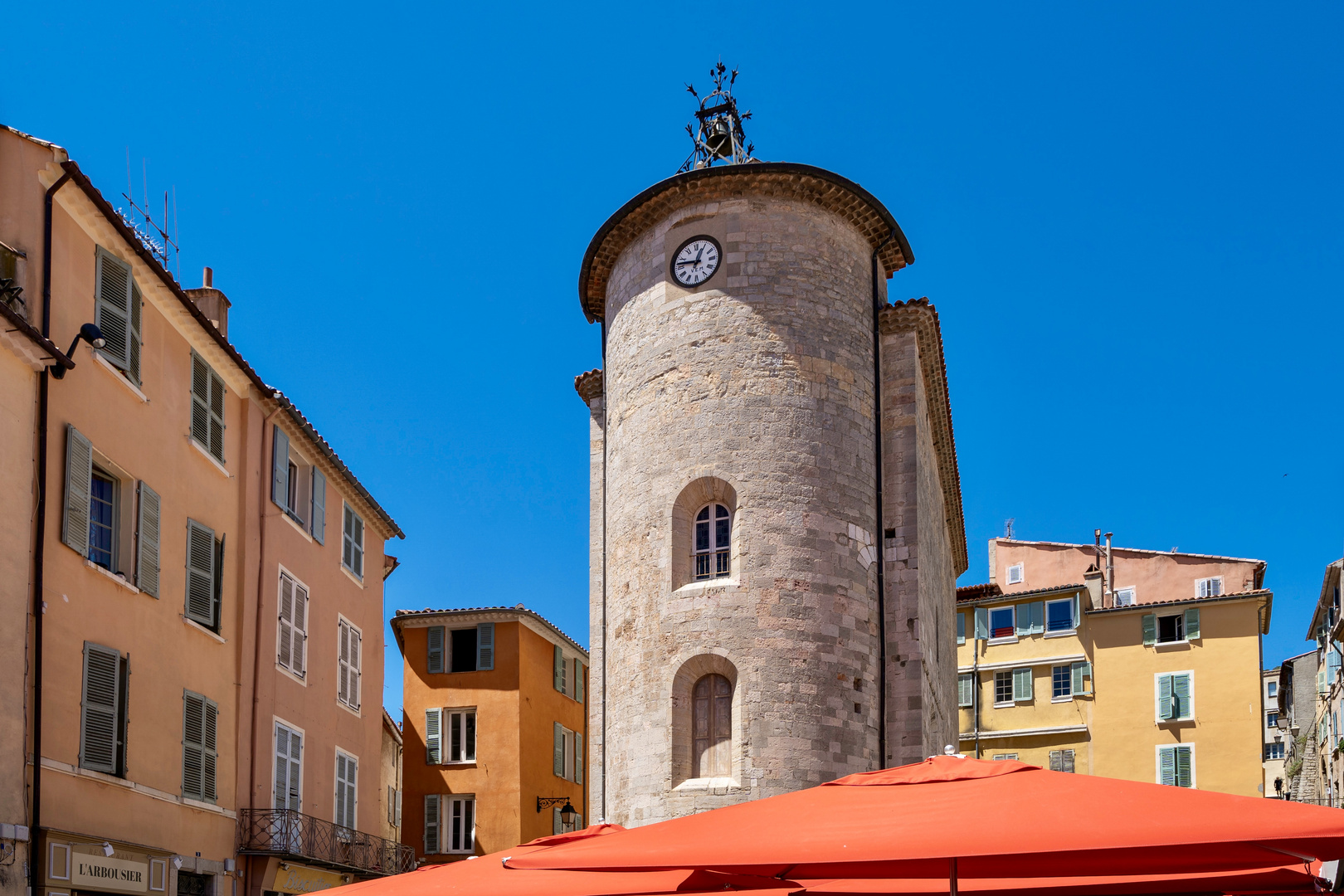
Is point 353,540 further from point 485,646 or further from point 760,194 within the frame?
point 485,646

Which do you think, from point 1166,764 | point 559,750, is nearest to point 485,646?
point 559,750

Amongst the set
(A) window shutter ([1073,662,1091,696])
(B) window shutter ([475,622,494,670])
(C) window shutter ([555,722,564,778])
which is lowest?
(C) window shutter ([555,722,564,778])

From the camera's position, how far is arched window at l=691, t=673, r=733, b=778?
18516 millimetres

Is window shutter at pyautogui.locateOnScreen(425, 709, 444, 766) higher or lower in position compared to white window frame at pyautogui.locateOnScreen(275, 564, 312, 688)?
lower

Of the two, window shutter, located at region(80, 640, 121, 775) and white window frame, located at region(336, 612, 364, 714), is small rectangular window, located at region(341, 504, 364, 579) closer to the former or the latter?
white window frame, located at region(336, 612, 364, 714)

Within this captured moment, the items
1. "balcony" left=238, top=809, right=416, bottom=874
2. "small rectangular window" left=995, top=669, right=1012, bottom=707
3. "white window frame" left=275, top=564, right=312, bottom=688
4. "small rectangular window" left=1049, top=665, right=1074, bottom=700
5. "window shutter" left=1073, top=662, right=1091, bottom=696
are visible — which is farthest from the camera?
"small rectangular window" left=995, top=669, right=1012, bottom=707

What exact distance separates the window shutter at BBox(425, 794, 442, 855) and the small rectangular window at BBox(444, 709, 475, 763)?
3.53ft

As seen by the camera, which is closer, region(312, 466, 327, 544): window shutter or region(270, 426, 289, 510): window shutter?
region(270, 426, 289, 510): window shutter

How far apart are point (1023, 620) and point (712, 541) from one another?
26.1 meters

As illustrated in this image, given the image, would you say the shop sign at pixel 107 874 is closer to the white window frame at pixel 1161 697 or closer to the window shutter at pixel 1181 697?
the white window frame at pixel 1161 697

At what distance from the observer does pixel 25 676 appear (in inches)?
513

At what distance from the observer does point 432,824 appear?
112 ft

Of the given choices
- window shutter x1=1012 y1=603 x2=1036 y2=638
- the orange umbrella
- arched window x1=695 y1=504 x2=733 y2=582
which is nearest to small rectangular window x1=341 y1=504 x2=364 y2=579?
arched window x1=695 y1=504 x2=733 y2=582

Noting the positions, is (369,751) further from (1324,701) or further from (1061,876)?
(1324,701)
